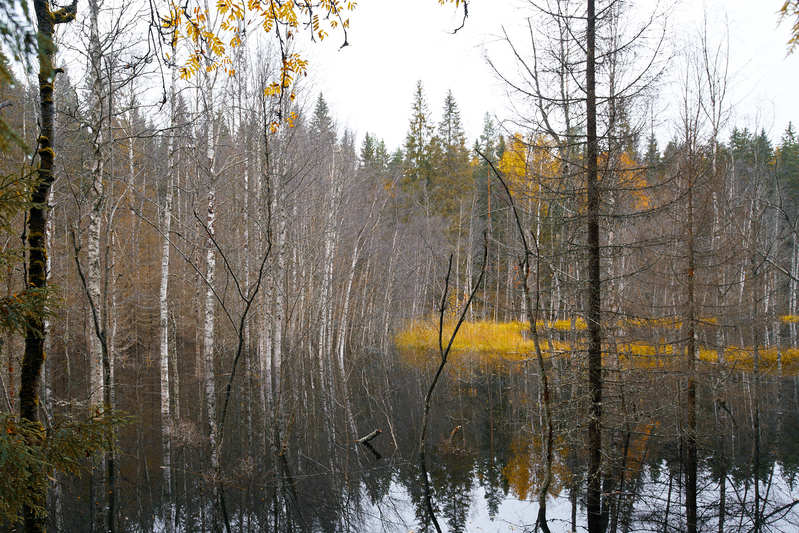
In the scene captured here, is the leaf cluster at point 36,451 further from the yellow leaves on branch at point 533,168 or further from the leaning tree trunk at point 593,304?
the leaning tree trunk at point 593,304

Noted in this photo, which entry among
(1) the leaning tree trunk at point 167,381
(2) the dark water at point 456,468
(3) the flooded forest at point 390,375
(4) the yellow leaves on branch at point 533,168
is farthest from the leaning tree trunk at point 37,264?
(4) the yellow leaves on branch at point 533,168

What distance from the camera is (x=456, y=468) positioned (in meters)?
8.25

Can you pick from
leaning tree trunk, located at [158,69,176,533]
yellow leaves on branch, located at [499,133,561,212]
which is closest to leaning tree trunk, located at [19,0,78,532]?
leaning tree trunk, located at [158,69,176,533]

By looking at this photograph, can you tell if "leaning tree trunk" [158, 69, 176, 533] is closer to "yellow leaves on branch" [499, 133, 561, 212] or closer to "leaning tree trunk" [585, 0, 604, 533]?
"yellow leaves on branch" [499, 133, 561, 212]

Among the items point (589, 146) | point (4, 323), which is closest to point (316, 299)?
point (589, 146)

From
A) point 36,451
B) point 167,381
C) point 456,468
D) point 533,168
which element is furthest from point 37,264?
point 533,168

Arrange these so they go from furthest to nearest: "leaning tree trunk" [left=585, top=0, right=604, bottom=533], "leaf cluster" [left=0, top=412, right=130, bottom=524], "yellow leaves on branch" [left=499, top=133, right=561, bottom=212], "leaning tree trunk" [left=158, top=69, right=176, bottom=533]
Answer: "leaning tree trunk" [left=158, top=69, right=176, bottom=533]
"yellow leaves on branch" [left=499, top=133, right=561, bottom=212]
"leaning tree trunk" [left=585, top=0, right=604, bottom=533]
"leaf cluster" [left=0, top=412, right=130, bottom=524]

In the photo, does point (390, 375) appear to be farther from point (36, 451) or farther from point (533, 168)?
point (36, 451)

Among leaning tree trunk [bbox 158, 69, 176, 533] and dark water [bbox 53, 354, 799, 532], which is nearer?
dark water [bbox 53, 354, 799, 532]

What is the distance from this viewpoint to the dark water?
20.5 ft

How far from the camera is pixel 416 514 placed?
253 inches

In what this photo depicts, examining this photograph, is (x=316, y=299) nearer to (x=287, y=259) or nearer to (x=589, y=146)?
(x=287, y=259)

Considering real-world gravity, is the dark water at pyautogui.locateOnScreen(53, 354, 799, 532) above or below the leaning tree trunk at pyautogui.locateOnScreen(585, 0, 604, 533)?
below

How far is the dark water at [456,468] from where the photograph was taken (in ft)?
20.5
